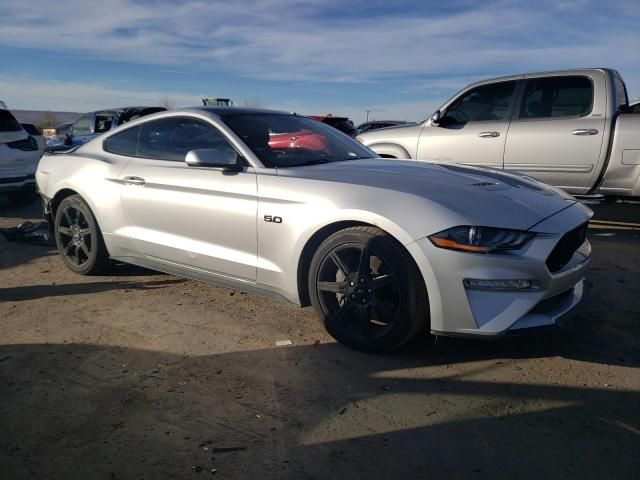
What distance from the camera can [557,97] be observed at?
21.2ft

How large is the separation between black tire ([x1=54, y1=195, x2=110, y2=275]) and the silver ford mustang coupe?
0.02m

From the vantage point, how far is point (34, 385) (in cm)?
286

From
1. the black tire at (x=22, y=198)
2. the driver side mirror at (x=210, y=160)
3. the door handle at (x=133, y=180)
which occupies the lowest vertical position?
the black tire at (x=22, y=198)

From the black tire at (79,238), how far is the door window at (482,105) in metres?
4.67

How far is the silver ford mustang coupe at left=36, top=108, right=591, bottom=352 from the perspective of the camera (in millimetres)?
2842

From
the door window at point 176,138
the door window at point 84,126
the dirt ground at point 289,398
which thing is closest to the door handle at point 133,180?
the door window at point 176,138

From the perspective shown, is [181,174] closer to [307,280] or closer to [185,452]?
[307,280]

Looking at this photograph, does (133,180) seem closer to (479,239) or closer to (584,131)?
(479,239)

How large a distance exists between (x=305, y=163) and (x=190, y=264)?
3.72ft

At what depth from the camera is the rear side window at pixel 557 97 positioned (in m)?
6.30

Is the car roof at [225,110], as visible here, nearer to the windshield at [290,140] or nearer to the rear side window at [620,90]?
the windshield at [290,140]

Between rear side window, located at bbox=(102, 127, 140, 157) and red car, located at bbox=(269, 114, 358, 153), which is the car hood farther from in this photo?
rear side window, located at bbox=(102, 127, 140, 157)

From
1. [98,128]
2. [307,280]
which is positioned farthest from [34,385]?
[98,128]

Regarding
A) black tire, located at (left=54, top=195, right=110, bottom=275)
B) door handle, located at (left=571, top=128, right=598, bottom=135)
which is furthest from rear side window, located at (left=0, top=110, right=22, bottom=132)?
door handle, located at (left=571, top=128, right=598, bottom=135)
